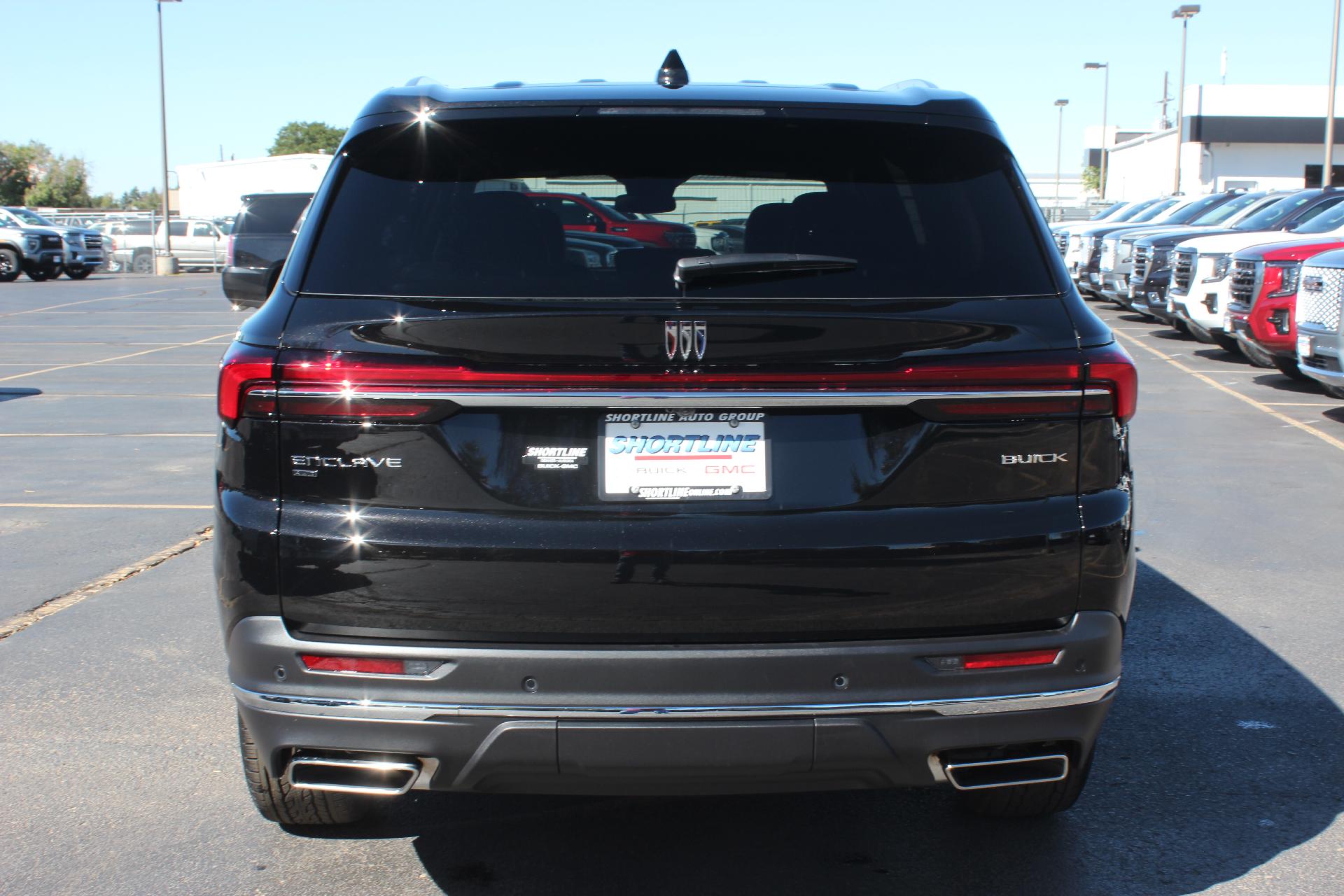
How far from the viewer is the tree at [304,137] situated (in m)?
149

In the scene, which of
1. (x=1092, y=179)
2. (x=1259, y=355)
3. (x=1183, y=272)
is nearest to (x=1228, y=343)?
(x=1183, y=272)

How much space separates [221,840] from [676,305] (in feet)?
6.46

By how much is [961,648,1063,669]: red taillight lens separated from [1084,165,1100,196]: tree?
97333 mm

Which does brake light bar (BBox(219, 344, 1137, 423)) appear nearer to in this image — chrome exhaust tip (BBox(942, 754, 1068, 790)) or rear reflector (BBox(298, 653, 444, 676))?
rear reflector (BBox(298, 653, 444, 676))

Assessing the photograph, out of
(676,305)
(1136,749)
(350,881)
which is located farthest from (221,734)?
(1136,749)

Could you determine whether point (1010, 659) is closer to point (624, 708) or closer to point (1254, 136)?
point (624, 708)

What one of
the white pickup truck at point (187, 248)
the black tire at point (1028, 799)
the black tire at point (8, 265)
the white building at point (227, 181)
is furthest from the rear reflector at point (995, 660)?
the white building at point (227, 181)

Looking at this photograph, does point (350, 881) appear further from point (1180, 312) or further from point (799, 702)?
point (1180, 312)

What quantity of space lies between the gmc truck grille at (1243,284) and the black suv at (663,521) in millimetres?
12047

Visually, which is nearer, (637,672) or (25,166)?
(637,672)

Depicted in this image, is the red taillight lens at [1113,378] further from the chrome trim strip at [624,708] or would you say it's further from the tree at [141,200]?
the tree at [141,200]

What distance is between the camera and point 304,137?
495ft

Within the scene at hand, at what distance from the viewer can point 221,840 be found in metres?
3.71

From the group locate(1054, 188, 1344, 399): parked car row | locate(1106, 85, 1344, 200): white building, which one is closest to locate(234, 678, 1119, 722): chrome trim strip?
locate(1054, 188, 1344, 399): parked car row
